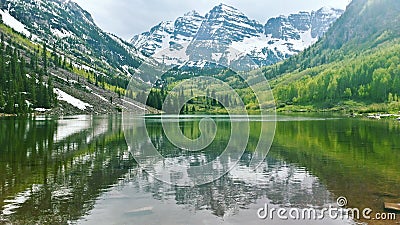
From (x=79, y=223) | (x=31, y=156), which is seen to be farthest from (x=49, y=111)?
(x=79, y=223)

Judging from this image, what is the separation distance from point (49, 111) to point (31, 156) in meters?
144

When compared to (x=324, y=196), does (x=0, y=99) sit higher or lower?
higher

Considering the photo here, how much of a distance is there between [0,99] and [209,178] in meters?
137

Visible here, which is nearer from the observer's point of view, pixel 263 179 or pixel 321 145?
pixel 263 179

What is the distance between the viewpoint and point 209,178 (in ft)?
108

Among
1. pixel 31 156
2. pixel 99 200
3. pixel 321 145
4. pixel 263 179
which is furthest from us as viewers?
pixel 321 145

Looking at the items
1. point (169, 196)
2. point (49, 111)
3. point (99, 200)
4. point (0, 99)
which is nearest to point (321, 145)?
point (169, 196)

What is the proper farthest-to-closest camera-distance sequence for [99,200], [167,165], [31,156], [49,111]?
1. [49,111]
2. [31,156]
3. [167,165]
4. [99,200]

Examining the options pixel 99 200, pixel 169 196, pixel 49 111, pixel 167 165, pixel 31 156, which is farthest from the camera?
pixel 49 111

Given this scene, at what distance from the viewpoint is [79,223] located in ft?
66.4

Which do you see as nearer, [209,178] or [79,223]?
[79,223]

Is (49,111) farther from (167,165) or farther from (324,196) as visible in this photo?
(324,196)

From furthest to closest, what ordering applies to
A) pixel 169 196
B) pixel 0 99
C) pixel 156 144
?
pixel 0 99 < pixel 156 144 < pixel 169 196

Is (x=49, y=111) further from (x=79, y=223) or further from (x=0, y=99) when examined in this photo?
(x=79, y=223)
